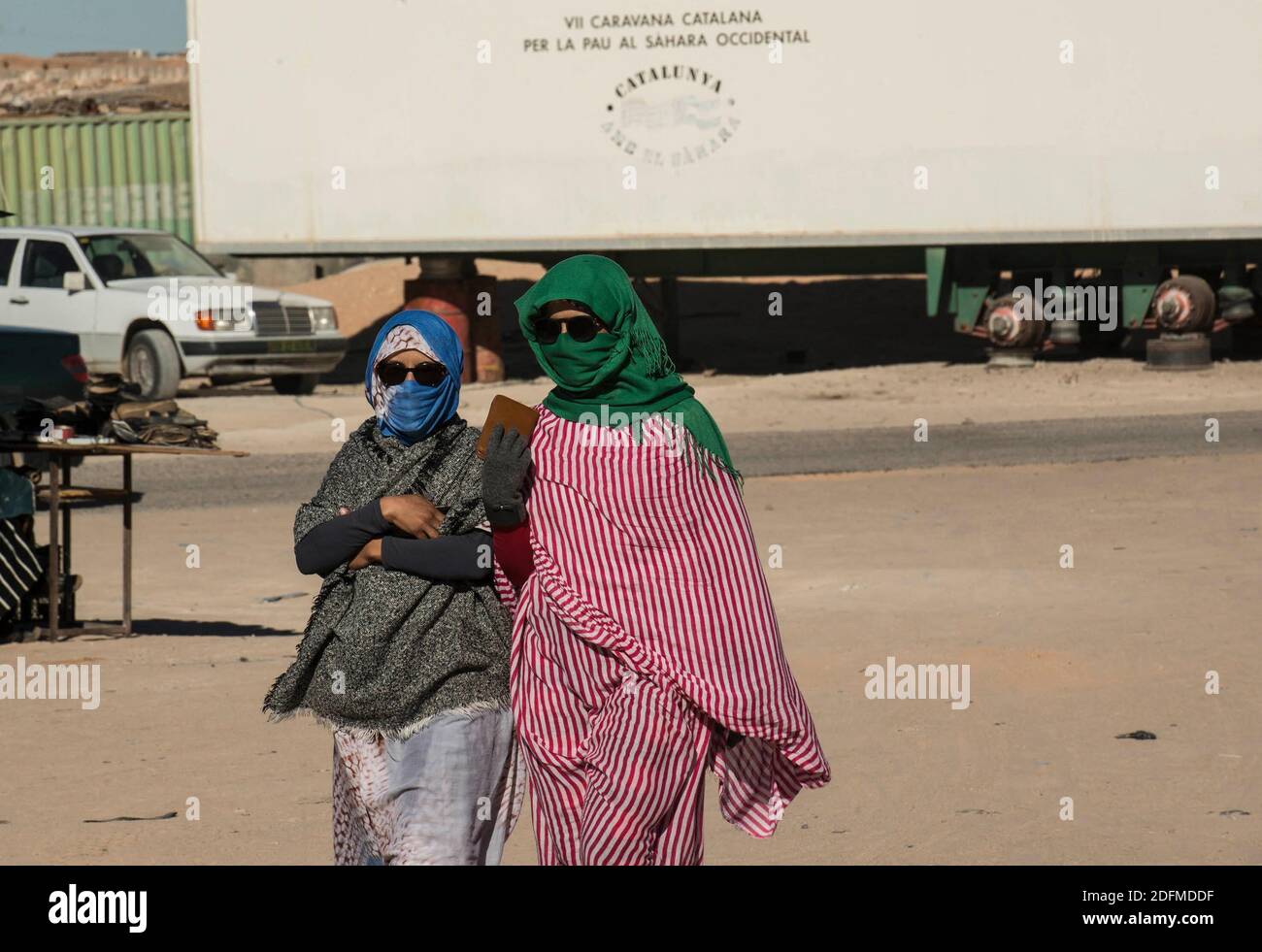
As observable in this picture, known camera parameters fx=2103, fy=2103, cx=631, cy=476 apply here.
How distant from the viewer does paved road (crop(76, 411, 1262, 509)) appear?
16.1 metres

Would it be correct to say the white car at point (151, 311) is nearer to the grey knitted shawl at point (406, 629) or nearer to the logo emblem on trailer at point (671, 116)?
the logo emblem on trailer at point (671, 116)

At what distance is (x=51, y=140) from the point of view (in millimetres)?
30469

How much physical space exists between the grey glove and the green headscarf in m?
0.11

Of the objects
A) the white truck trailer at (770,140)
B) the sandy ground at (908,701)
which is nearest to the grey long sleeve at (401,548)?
the sandy ground at (908,701)

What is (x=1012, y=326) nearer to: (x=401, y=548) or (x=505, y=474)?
(x=401, y=548)

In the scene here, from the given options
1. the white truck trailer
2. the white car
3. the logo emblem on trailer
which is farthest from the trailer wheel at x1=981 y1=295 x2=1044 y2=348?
the white car

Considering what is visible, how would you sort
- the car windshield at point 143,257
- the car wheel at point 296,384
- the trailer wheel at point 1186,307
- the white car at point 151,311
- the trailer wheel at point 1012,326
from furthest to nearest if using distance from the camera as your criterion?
the trailer wheel at point 1012,326
the car wheel at point 296,384
the trailer wheel at point 1186,307
the car windshield at point 143,257
the white car at point 151,311

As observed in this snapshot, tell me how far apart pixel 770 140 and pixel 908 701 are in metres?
15.2

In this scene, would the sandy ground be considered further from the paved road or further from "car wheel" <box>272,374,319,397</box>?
"car wheel" <box>272,374,319,397</box>

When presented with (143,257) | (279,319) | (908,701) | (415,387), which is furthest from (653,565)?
(143,257)

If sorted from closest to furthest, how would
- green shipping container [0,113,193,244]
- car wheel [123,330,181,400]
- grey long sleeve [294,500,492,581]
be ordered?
1. grey long sleeve [294,500,492,581]
2. car wheel [123,330,181,400]
3. green shipping container [0,113,193,244]

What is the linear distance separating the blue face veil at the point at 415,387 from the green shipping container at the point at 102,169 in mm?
27145

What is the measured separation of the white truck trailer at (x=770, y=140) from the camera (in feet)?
72.8

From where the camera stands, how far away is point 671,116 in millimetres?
22875
